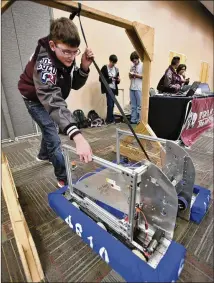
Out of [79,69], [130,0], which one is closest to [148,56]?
[79,69]

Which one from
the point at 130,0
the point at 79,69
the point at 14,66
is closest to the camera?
the point at 79,69

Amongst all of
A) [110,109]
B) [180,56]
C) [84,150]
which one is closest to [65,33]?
[84,150]

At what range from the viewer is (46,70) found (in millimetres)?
1017

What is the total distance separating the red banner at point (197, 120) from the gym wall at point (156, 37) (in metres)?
2.23

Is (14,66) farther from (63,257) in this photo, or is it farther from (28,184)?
(63,257)

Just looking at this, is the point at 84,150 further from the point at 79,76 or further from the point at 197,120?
the point at 197,120

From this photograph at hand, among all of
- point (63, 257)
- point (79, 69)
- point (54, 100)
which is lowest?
point (63, 257)

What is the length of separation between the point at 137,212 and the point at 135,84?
9.95ft

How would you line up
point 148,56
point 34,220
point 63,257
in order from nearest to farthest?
1. point 63,257
2. point 34,220
3. point 148,56

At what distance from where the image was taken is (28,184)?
1703 millimetres

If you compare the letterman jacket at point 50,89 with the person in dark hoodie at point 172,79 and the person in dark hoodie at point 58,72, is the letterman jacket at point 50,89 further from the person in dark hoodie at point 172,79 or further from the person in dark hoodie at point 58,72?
the person in dark hoodie at point 172,79

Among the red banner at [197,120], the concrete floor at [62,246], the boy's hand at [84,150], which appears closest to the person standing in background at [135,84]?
the red banner at [197,120]

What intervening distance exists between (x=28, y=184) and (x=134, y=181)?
4.29 ft

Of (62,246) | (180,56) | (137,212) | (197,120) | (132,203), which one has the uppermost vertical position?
(180,56)
